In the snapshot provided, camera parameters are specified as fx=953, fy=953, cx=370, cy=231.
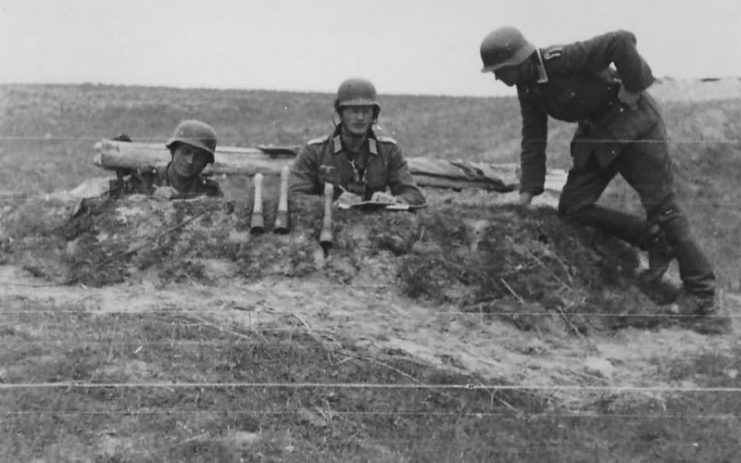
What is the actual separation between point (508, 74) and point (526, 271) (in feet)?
5.10

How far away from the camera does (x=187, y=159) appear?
9383 millimetres

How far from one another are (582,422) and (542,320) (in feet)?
5.31

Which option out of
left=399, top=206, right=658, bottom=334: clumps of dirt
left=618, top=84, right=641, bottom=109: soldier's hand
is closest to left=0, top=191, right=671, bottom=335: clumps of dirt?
left=399, top=206, right=658, bottom=334: clumps of dirt

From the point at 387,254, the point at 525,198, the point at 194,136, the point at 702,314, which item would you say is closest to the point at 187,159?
the point at 194,136

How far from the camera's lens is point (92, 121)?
21.3 m

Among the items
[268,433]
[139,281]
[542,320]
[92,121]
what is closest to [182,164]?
[139,281]

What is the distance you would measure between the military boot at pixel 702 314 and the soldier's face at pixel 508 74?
217 cm

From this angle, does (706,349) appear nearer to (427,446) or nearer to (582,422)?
(582,422)

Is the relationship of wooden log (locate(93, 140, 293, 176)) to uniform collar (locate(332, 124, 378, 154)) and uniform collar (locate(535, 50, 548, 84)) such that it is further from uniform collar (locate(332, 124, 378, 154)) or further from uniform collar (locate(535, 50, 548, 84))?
uniform collar (locate(535, 50, 548, 84))

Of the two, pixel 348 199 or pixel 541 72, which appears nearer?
pixel 541 72

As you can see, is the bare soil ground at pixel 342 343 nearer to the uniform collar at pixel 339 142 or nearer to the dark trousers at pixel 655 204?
the dark trousers at pixel 655 204

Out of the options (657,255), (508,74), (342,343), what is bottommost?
(342,343)

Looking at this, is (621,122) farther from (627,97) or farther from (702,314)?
(702,314)

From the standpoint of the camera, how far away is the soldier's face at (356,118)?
28.2 ft
